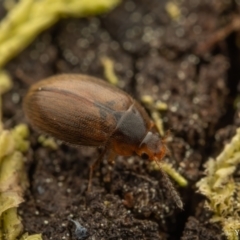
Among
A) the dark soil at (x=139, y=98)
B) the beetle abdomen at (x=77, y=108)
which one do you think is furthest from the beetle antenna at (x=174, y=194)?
the beetle abdomen at (x=77, y=108)

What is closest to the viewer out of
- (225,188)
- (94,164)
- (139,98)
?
(225,188)

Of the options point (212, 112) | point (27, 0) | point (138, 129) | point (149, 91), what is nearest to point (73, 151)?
point (138, 129)

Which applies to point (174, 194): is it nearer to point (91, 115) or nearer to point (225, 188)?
point (225, 188)

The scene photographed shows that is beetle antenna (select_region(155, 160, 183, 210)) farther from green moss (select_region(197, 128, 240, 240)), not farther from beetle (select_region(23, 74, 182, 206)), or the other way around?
beetle (select_region(23, 74, 182, 206))

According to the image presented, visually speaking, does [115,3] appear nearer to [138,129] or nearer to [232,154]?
[138,129]

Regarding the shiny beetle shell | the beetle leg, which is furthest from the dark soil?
the shiny beetle shell

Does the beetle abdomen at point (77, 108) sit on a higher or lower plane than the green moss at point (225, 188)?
higher

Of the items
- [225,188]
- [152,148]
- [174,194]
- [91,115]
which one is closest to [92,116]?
[91,115]

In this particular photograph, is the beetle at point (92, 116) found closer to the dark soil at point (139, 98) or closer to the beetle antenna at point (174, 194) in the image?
the dark soil at point (139, 98)
